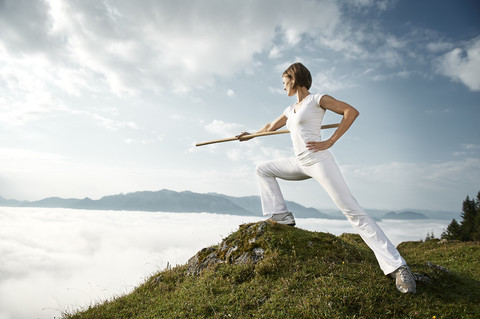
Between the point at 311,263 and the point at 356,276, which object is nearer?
the point at 356,276

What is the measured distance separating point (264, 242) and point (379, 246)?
105 inches

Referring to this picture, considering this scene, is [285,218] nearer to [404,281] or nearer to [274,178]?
[274,178]

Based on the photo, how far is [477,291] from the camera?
713 cm

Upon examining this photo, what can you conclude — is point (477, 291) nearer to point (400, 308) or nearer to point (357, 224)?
point (400, 308)

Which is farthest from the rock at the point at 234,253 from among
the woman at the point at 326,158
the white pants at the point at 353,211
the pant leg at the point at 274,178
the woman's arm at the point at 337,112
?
the woman's arm at the point at 337,112

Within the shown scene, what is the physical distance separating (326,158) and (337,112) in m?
0.87

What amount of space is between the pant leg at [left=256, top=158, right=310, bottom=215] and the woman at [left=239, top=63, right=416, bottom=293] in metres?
0.14

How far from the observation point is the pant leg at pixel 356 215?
19.5ft

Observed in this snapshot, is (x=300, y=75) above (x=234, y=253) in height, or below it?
above

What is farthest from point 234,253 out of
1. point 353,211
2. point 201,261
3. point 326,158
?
point 326,158

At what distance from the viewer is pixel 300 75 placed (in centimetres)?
644

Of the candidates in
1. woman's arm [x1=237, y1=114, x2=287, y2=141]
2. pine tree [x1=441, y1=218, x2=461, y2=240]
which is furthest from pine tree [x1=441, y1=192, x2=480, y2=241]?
woman's arm [x1=237, y1=114, x2=287, y2=141]

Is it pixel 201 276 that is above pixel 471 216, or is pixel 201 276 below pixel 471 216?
below

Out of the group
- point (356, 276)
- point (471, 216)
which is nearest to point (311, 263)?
point (356, 276)
